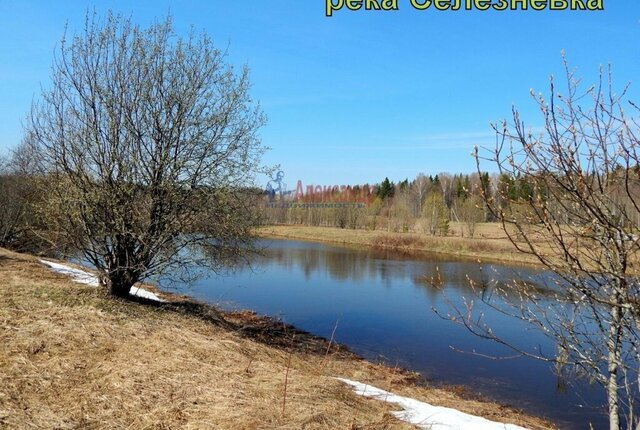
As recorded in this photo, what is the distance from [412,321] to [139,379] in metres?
11.8

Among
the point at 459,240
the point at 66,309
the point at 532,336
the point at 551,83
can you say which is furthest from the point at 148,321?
the point at 459,240

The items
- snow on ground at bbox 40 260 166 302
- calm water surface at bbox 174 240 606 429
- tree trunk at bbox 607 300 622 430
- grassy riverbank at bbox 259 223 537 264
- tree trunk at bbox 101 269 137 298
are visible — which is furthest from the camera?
grassy riverbank at bbox 259 223 537 264

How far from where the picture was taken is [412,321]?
1559cm

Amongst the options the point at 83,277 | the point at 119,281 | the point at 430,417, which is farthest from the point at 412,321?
the point at 430,417

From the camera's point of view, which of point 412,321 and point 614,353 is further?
point 412,321

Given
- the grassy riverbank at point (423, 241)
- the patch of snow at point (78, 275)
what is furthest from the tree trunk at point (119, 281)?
the grassy riverbank at point (423, 241)

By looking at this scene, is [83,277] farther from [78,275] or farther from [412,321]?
[412,321]

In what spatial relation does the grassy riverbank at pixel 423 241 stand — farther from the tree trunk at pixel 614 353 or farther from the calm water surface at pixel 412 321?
the tree trunk at pixel 614 353

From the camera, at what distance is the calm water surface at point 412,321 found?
9805 mm

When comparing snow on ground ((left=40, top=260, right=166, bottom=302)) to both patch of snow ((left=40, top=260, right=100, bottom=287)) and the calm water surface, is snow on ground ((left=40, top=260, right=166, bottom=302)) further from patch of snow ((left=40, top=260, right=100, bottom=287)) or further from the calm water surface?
the calm water surface

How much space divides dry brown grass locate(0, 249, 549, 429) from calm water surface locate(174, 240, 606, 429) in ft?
5.68

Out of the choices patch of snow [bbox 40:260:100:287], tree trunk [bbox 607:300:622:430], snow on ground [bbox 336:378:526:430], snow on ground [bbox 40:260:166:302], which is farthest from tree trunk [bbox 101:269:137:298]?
tree trunk [bbox 607:300:622:430]

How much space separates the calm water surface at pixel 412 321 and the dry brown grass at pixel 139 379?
5.68ft

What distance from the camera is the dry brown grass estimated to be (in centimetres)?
426
